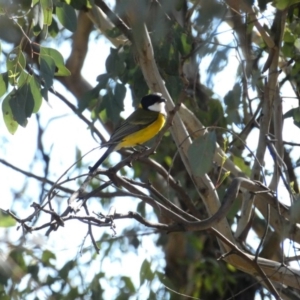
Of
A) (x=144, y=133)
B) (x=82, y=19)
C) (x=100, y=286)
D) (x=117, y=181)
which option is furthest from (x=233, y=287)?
(x=117, y=181)

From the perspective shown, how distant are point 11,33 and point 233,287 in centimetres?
404

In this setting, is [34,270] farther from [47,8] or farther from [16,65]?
[47,8]

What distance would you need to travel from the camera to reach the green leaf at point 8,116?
3.51 m

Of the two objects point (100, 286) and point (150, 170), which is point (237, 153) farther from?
point (100, 286)

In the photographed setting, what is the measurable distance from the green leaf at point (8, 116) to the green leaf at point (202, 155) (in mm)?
941

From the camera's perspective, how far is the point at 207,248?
6.63 m

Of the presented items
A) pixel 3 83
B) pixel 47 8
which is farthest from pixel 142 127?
pixel 47 8

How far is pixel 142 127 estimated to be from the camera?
499 centimetres

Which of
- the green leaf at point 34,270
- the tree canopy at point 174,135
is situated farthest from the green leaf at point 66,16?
the green leaf at point 34,270

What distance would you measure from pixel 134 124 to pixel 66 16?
155 cm

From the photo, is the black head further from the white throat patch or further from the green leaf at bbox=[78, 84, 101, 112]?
the green leaf at bbox=[78, 84, 101, 112]

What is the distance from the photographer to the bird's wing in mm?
4828

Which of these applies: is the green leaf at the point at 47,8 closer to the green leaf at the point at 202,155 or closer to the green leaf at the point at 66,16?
the green leaf at the point at 66,16

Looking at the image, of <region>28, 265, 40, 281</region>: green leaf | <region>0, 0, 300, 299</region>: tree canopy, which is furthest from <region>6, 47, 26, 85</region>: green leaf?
<region>28, 265, 40, 281</region>: green leaf
